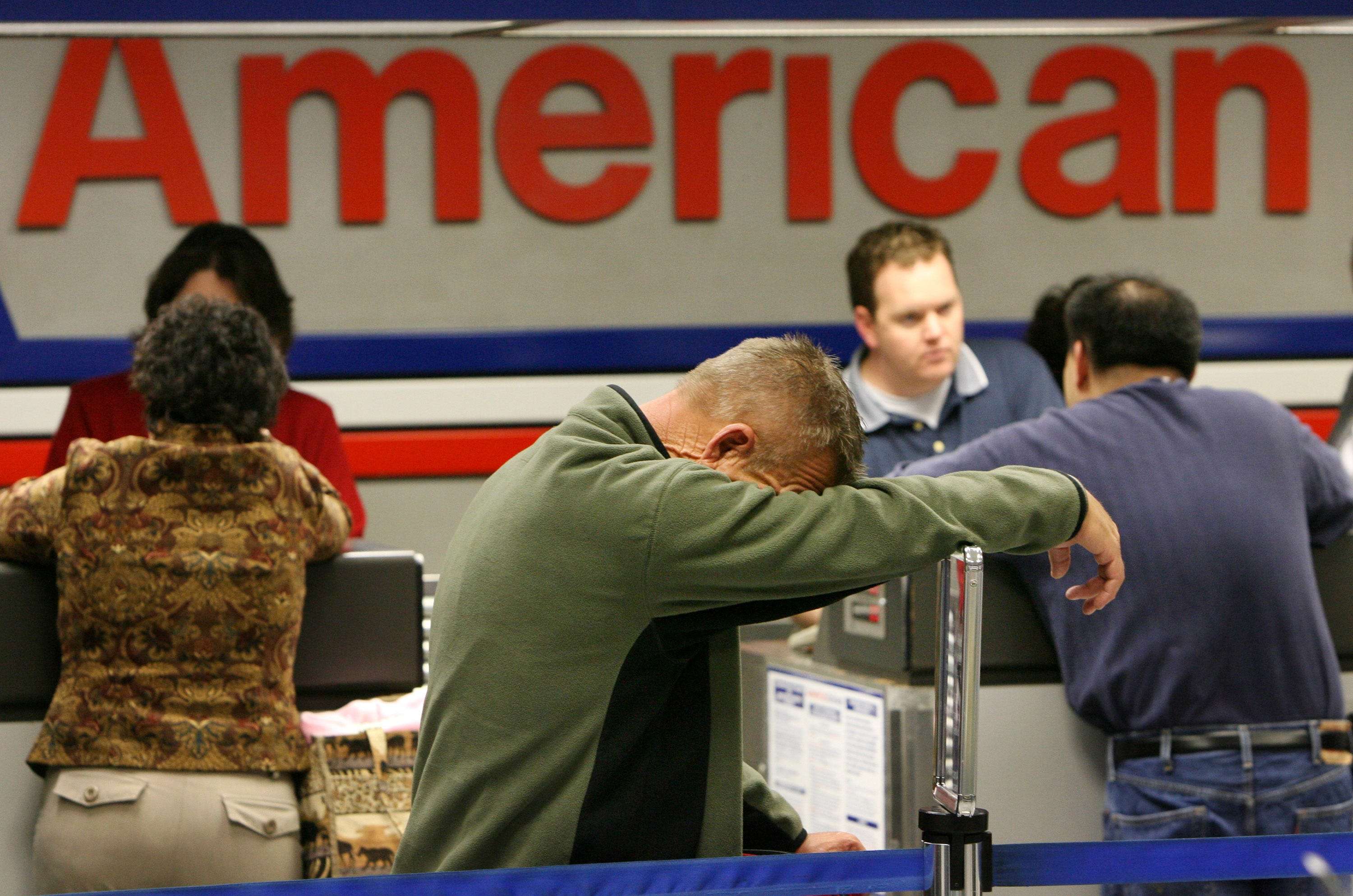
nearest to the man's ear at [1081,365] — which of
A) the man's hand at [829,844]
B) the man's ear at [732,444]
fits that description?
the man's hand at [829,844]

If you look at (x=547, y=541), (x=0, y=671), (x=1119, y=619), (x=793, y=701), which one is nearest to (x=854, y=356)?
(x=793, y=701)

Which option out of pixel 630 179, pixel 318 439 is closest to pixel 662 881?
pixel 318 439

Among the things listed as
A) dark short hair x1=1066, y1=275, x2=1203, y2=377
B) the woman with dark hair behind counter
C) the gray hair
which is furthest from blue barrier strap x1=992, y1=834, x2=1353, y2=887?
the woman with dark hair behind counter

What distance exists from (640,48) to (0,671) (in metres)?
3.23

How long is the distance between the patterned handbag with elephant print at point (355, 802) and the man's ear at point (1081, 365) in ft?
4.77

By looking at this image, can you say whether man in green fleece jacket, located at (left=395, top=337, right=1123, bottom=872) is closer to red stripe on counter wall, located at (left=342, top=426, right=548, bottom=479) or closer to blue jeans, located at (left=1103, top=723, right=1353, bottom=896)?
blue jeans, located at (left=1103, top=723, right=1353, bottom=896)

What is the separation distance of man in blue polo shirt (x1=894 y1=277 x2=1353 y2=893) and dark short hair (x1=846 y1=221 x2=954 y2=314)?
3.78 ft

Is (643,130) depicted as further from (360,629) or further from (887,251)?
(360,629)

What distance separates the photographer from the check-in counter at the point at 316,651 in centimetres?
288

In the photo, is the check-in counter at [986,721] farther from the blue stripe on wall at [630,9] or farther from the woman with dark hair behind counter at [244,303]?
the blue stripe on wall at [630,9]

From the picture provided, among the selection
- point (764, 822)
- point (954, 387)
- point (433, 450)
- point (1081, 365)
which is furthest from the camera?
point (433, 450)

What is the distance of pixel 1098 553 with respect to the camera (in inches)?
75.2

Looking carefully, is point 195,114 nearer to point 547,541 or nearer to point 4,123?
point 4,123

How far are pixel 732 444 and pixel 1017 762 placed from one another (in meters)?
1.61
